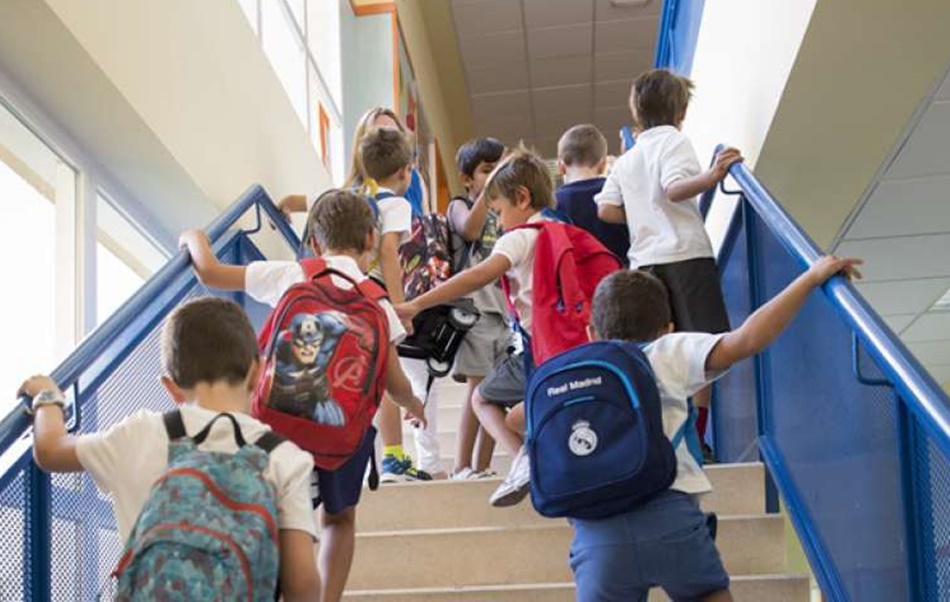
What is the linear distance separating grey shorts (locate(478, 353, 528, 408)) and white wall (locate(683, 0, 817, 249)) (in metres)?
1.19

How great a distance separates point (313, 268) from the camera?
10.4 ft

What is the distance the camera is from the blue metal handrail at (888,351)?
221 cm

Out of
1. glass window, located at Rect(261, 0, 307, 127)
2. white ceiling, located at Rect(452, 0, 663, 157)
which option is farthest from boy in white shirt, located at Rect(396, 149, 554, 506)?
white ceiling, located at Rect(452, 0, 663, 157)

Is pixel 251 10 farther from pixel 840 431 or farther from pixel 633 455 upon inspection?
pixel 633 455

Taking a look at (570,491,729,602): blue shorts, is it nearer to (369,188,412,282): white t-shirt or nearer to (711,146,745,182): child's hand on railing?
(711,146,745,182): child's hand on railing

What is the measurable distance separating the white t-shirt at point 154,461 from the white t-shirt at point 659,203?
2341 millimetres

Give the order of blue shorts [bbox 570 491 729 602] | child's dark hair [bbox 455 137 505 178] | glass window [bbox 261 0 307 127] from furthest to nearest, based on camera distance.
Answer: glass window [bbox 261 0 307 127]
child's dark hair [bbox 455 137 505 178]
blue shorts [bbox 570 491 729 602]

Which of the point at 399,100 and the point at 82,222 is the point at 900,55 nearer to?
the point at 82,222

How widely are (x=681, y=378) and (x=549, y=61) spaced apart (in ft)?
31.1

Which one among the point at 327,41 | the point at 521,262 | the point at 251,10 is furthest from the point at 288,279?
the point at 327,41

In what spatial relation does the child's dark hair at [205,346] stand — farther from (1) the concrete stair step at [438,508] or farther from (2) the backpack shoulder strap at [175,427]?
(1) the concrete stair step at [438,508]

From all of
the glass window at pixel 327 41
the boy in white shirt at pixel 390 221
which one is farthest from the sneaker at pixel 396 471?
the glass window at pixel 327 41

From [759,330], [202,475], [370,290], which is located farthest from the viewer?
[370,290]

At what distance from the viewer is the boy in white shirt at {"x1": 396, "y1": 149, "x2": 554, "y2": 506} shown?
3566 mm
